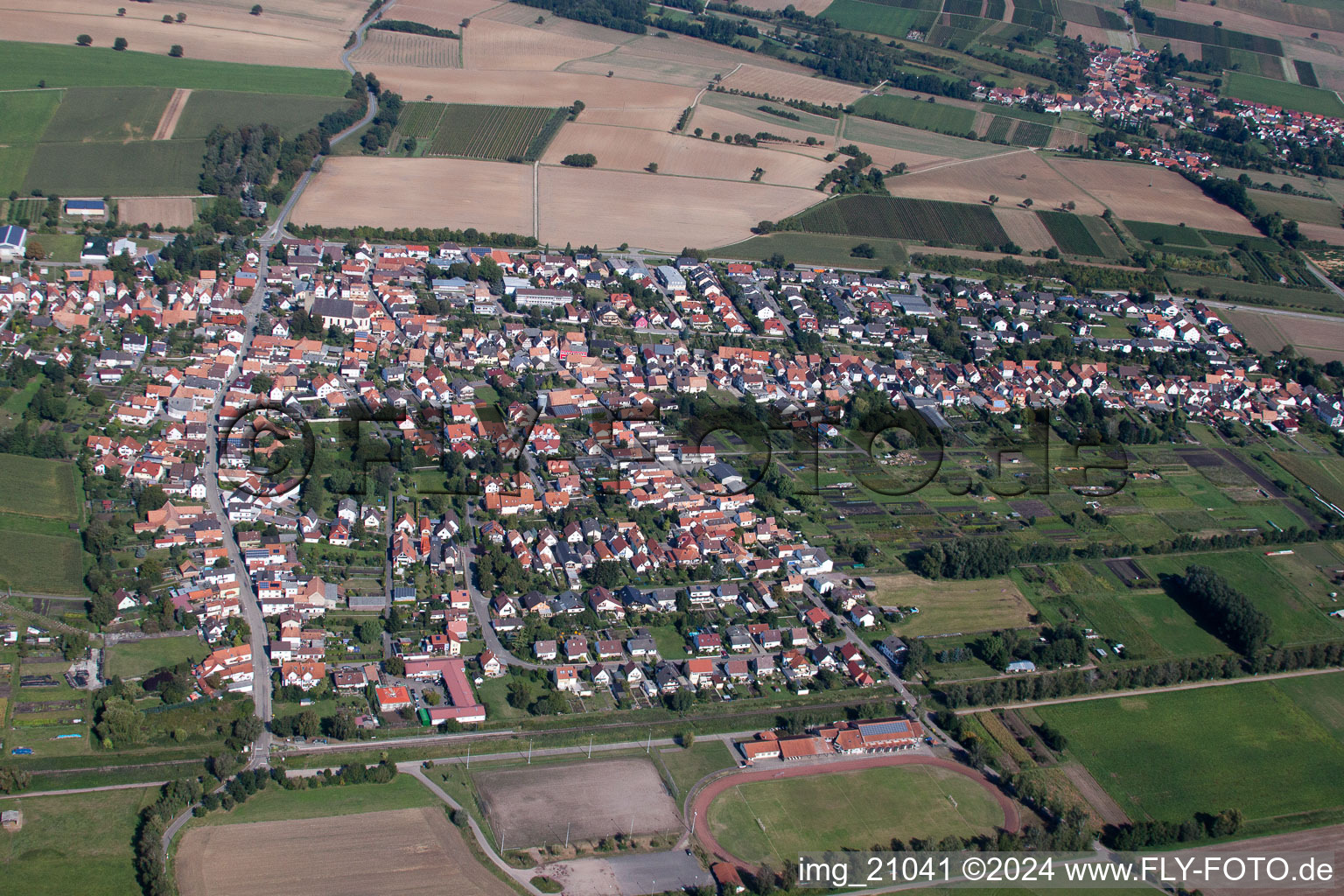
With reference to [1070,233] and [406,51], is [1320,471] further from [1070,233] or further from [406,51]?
[406,51]

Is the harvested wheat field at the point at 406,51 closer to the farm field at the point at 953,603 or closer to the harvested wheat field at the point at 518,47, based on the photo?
the harvested wheat field at the point at 518,47

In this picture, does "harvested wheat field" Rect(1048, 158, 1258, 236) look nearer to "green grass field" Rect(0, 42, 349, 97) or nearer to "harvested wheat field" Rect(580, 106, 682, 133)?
"harvested wheat field" Rect(580, 106, 682, 133)

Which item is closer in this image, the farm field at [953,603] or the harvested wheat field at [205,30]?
the farm field at [953,603]

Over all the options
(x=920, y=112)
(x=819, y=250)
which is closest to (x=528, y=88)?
(x=819, y=250)

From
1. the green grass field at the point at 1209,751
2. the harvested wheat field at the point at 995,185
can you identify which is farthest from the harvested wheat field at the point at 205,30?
→ the green grass field at the point at 1209,751

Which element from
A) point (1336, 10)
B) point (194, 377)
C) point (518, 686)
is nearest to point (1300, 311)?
point (518, 686)

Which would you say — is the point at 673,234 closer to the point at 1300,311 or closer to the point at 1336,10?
the point at 1300,311

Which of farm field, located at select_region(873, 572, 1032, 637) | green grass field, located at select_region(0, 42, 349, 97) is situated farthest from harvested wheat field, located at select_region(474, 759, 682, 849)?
green grass field, located at select_region(0, 42, 349, 97)
